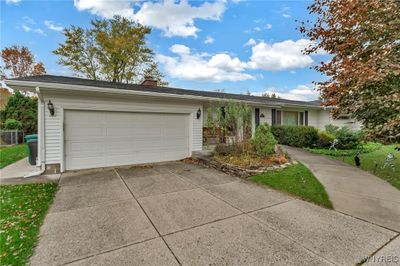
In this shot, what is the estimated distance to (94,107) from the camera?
6.68 m

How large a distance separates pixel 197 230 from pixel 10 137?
16234 millimetres

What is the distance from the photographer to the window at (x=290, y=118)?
43.4ft

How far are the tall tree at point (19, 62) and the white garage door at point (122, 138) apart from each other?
21415 mm

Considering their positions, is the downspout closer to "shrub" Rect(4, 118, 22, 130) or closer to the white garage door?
the white garage door

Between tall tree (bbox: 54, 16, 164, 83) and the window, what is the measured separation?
1372 centimetres

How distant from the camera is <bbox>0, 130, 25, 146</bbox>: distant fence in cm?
1295

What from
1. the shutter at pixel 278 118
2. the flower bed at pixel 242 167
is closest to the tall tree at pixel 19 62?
the flower bed at pixel 242 167

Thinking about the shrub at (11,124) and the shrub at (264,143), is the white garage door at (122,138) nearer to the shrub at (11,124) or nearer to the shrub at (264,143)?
the shrub at (264,143)

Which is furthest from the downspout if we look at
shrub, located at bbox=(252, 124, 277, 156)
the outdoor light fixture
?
shrub, located at bbox=(252, 124, 277, 156)

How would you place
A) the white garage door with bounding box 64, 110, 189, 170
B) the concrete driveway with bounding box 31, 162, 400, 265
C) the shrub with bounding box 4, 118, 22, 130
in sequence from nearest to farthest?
the concrete driveway with bounding box 31, 162, 400, 265
the white garage door with bounding box 64, 110, 189, 170
the shrub with bounding box 4, 118, 22, 130

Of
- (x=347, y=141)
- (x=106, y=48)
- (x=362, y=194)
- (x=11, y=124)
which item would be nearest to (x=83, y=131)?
(x=362, y=194)

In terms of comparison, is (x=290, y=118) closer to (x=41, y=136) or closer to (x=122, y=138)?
(x=122, y=138)

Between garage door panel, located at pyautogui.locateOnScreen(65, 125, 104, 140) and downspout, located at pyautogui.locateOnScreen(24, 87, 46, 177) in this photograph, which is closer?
downspout, located at pyautogui.locateOnScreen(24, 87, 46, 177)

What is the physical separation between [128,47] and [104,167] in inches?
568
